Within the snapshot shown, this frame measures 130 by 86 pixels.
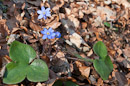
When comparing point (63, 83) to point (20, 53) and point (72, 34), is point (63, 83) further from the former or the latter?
point (72, 34)

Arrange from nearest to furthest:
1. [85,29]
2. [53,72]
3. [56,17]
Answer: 1. [53,72]
2. [56,17]
3. [85,29]

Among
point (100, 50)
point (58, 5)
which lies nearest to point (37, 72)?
point (100, 50)

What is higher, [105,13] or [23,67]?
[105,13]

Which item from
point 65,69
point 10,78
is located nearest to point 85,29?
point 65,69

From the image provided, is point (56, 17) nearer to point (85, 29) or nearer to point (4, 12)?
point (85, 29)

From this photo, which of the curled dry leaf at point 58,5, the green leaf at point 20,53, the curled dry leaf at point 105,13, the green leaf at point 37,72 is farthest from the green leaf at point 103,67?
the curled dry leaf at point 105,13

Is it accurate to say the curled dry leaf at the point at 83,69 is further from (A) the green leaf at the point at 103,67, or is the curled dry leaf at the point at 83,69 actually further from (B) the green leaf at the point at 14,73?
(B) the green leaf at the point at 14,73
